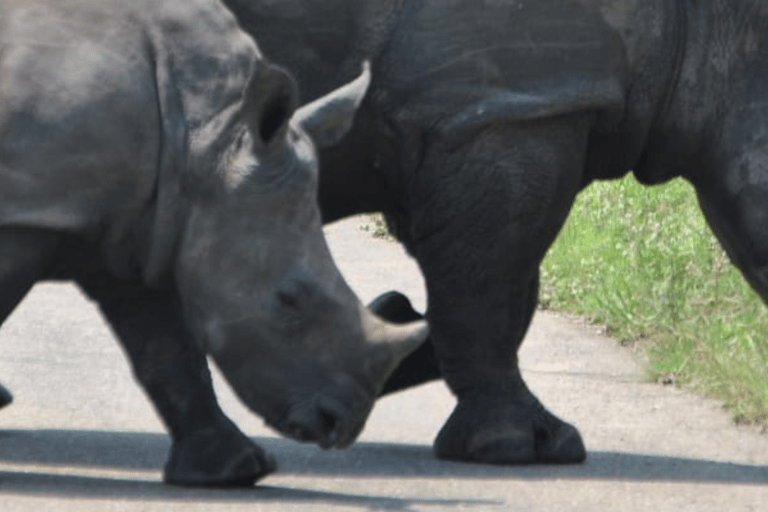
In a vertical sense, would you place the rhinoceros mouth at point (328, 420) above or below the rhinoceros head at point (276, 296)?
below

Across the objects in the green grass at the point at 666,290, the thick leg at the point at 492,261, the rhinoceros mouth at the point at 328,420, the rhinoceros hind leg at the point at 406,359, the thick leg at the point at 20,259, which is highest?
the thick leg at the point at 20,259

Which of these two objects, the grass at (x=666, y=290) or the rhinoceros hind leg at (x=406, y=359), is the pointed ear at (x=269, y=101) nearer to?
the rhinoceros hind leg at (x=406, y=359)

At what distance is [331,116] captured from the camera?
7789 mm

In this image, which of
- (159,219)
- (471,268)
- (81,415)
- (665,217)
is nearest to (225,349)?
(159,219)

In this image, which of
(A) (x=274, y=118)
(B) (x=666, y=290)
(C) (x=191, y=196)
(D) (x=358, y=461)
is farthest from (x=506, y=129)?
(B) (x=666, y=290)

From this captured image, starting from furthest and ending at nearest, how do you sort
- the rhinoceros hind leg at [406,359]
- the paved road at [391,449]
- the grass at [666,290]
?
the grass at [666,290]
the rhinoceros hind leg at [406,359]
the paved road at [391,449]

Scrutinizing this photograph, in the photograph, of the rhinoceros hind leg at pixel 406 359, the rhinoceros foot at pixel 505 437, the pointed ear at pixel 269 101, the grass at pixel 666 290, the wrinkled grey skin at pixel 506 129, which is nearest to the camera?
the pointed ear at pixel 269 101

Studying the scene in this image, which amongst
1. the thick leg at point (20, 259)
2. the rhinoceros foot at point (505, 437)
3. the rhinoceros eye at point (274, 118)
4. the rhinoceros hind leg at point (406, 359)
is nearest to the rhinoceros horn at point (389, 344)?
the rhinoceros eye at point (274, 118)

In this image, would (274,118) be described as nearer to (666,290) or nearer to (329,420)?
(329,420)

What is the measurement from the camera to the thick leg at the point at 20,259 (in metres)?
7.50

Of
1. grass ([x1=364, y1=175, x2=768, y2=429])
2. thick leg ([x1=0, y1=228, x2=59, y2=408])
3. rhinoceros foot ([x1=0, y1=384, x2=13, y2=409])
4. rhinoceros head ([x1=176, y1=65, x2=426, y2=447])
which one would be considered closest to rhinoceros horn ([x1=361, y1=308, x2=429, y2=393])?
rhinoceros head ([x1=176, y1=65, x2=426, y2=447])

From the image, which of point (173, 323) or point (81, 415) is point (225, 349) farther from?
point (81, 415)

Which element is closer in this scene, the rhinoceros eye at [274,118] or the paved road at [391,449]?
the rhinoceros eye at [274,118]

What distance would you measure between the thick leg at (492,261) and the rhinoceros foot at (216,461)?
90 centimetres
